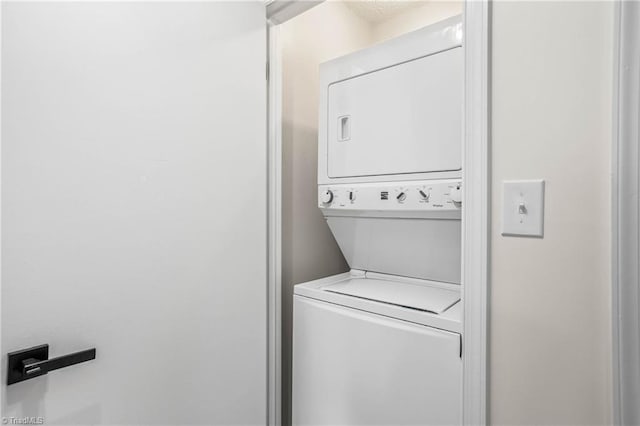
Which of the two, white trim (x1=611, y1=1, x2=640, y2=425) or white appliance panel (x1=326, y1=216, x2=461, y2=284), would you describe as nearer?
white trim (x1=611, y1=1, x2=640, y2=425)

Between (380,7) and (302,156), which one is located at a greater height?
(380,7)

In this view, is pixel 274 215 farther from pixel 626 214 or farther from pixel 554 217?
pixel 626 214

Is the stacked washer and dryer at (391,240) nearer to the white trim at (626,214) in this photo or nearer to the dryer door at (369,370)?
the dryer door at (369,370)

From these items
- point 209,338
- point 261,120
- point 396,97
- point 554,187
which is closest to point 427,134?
point 396,97

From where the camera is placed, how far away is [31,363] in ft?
2.78

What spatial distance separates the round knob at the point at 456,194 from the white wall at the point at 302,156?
82 centimetres

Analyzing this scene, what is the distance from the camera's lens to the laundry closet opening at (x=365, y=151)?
49.9 inches

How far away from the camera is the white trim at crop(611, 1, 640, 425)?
68 cm

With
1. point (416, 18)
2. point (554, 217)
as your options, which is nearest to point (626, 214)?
point (554, 217)

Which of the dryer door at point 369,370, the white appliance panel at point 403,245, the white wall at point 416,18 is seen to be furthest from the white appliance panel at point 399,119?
the white wall at point 416,18

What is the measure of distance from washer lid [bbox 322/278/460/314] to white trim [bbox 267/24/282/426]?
258 millimetres

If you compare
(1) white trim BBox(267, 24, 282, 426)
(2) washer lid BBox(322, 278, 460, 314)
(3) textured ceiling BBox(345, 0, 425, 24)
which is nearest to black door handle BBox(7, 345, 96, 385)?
(1) white trim BBox(267, 24, 282, 426)

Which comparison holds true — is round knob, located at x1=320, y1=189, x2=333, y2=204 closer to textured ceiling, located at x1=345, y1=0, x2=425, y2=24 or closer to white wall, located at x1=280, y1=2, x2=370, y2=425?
white wall, located at x1=280, y1=2, x2=370, y2=425

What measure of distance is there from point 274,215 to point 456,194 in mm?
769
